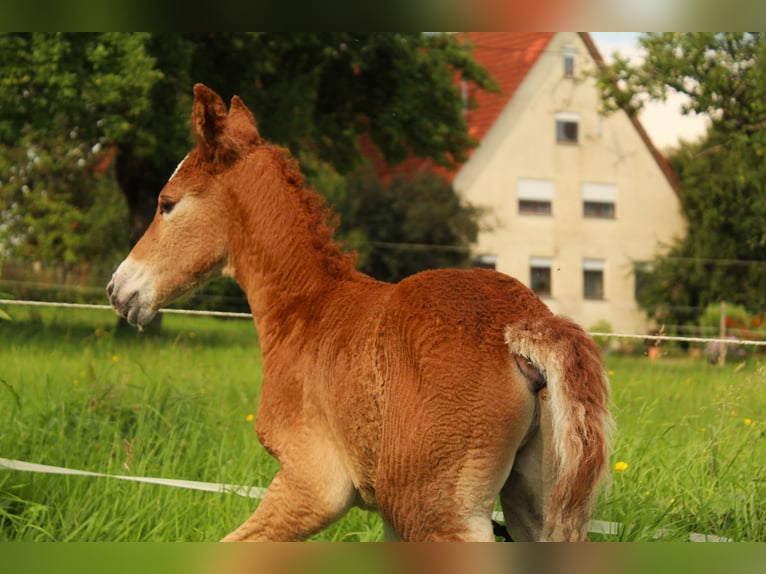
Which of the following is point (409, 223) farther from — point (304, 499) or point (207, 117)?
point (304, 499)

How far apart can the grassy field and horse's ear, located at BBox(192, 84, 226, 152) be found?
1511 millimetres

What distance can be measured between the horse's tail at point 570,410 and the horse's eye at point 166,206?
1.15 meters

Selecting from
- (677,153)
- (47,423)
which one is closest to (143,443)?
(47,423)

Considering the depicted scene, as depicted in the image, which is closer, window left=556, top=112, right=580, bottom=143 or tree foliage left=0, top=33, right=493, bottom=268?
tree foliage left=0, top=33, right=493, bottom=268

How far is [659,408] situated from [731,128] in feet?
24.7

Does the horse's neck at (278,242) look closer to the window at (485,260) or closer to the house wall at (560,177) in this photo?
the house wall at (560,177)

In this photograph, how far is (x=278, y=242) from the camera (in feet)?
8.70

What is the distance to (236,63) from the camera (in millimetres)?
13359

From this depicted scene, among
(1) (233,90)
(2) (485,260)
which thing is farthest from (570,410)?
(2) (485,260)

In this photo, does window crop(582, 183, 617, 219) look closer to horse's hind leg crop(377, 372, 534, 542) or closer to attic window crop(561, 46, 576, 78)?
attic window crop(561, 46, 576, 78)

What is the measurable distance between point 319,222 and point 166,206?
1.55 ft

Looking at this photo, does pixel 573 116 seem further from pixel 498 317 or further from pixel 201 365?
pixel 498 317

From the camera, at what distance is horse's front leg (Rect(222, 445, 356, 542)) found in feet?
7.63

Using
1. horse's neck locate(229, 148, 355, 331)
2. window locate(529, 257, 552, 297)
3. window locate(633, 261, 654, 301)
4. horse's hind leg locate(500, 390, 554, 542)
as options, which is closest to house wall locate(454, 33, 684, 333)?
window locate(529, 257, 552, 297)
